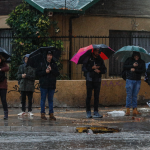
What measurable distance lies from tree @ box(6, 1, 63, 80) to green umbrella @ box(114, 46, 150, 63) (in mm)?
3184

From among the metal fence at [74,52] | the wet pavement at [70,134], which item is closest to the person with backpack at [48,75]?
the wet pavement at [70,134]

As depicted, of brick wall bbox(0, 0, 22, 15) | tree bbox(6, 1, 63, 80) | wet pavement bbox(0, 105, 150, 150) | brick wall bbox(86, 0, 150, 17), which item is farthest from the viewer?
brick wall bbox(86, 0, 150, 17)

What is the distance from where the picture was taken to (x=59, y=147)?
21.2 ft

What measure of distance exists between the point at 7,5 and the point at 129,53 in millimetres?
6585

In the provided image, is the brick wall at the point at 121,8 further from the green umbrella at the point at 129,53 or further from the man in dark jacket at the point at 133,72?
the man in dark jacket at the point at 133,72

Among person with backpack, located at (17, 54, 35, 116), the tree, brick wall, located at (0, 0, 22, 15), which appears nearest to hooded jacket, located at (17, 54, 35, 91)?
person with backpack, located at (17, 54, 35, 116)

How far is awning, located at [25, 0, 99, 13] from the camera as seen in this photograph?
559 inches

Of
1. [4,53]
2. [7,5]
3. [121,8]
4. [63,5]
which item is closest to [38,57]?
[4,53]

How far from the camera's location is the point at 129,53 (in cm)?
1126

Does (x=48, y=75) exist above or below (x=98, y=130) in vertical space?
above

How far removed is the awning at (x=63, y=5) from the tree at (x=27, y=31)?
419 millimetres

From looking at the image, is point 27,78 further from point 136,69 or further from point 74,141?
point 74,141

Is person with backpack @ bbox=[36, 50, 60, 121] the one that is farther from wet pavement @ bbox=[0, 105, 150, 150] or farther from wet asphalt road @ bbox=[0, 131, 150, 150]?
wet asphalt road @ bbox=[0, 131, 150, 150]

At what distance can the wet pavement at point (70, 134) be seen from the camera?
6.62 m
